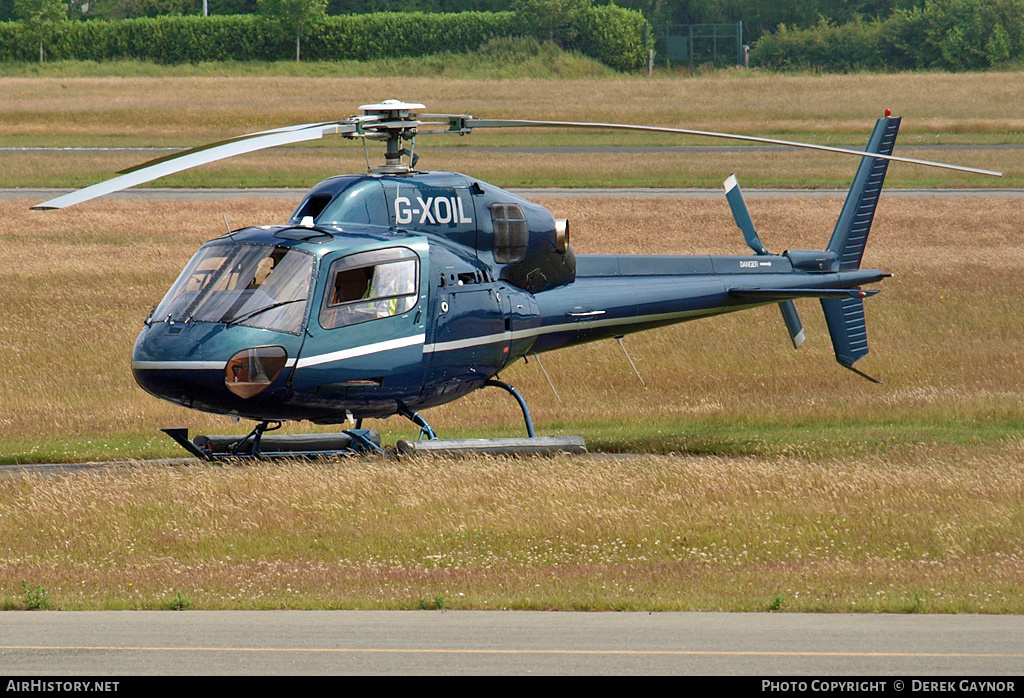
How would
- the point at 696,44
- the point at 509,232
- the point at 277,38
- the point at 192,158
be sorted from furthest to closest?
the point at 696,44 < the point at 277,38 < the point at 509,232 < the point at 192,158

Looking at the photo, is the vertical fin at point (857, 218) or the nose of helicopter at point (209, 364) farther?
the vertical fin at point (857, 218)

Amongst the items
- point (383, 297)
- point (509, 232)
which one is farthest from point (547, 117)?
point (383, 297)

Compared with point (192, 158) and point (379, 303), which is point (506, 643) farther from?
point (192, 158)

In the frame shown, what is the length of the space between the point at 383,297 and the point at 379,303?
0.08 m

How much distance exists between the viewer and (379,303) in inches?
536

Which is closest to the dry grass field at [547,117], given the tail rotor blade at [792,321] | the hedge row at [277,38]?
the hedge row at [277,38]

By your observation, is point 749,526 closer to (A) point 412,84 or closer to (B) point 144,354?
(B) point 144,354

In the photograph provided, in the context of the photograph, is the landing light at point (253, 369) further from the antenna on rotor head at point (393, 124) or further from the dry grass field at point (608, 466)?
the antenna on rotor head at point (393, 124)

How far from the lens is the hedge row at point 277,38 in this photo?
107m

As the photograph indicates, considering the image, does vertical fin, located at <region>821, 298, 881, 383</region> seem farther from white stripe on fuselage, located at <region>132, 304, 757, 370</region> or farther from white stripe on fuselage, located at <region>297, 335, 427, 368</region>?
white stripe on fuselage, located at <region>297, 335, 427, 368</region>

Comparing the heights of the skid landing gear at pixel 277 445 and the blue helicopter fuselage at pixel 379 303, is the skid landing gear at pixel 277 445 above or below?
below

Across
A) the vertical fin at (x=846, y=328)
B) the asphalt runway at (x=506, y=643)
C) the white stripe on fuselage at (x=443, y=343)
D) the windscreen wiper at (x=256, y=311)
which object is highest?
the windscreen wiper at (x=256, y=311)

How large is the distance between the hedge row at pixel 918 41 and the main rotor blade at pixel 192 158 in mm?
96524

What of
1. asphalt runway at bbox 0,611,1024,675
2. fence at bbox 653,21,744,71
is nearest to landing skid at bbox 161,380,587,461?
asphalt runway at bbox 0,611,1024,675
